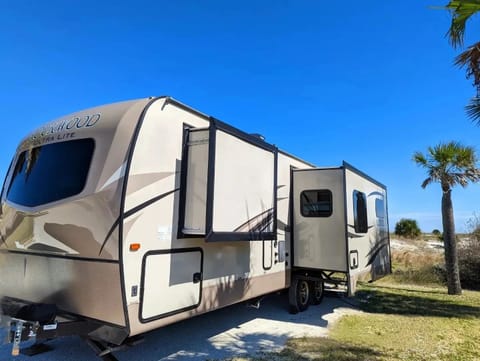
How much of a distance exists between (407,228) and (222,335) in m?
31.4

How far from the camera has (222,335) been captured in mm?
5805

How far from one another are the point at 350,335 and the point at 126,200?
465 centimetres

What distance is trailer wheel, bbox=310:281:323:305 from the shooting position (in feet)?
26.5

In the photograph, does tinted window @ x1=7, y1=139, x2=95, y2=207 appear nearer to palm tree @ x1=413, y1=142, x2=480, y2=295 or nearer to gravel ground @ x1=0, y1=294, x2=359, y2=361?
gravel ground @ x1=0, y1=294, x2=359, y2=361

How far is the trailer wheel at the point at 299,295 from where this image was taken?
715cm

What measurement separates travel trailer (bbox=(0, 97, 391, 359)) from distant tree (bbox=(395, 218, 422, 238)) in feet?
103

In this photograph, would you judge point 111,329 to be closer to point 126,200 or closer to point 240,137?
point 126,200

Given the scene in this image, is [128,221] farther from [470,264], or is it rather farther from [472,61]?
[470,264]

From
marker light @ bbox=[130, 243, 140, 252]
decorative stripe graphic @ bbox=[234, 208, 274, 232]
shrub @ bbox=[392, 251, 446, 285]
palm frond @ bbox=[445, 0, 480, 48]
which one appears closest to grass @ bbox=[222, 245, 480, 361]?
shrub @ bbox=[392, 251, 446, 285]

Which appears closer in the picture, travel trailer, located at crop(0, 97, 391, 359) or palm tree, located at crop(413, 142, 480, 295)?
travel trailer, located at crop(0, 97, 391, 359)

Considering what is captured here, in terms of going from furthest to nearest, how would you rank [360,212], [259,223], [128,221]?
1. [360,212]
2. [259,223]
3. [128,221]

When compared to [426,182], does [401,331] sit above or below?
below

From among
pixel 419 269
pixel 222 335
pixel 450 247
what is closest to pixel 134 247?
pixel 222 335

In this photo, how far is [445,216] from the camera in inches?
414
